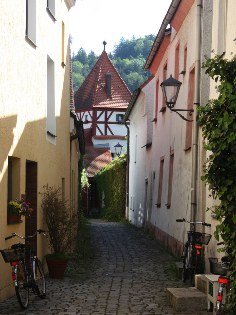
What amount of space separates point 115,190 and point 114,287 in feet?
89.4

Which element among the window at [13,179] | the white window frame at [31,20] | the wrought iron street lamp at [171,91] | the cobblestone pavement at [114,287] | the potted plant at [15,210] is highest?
the white window frame at [31,20]

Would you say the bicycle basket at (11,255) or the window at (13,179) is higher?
the window at (13,179)

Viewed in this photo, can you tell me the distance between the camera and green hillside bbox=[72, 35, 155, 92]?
100250mm

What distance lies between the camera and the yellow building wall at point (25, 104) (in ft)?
34.3

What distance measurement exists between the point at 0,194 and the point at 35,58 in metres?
3.65

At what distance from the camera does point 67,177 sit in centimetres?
1964

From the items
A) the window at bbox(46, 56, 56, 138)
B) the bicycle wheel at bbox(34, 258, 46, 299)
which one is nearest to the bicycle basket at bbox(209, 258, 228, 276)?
the bicycle wheel at bbox(34, 258, 46, 299)

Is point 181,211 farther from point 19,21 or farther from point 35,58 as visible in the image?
point 19,21

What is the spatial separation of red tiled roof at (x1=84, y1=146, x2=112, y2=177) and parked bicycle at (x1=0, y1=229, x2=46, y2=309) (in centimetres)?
4407

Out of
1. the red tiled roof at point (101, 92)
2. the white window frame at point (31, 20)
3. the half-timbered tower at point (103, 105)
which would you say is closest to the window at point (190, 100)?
the white window frame at point (31, 20)

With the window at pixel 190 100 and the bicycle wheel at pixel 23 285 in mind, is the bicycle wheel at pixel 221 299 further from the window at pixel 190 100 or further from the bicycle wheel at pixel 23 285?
the window at pixel 190 100

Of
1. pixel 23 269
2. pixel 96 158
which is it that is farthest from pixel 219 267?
pixel 96 158

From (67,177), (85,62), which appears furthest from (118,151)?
(85,62)

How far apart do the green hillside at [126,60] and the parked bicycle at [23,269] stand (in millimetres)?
86337
